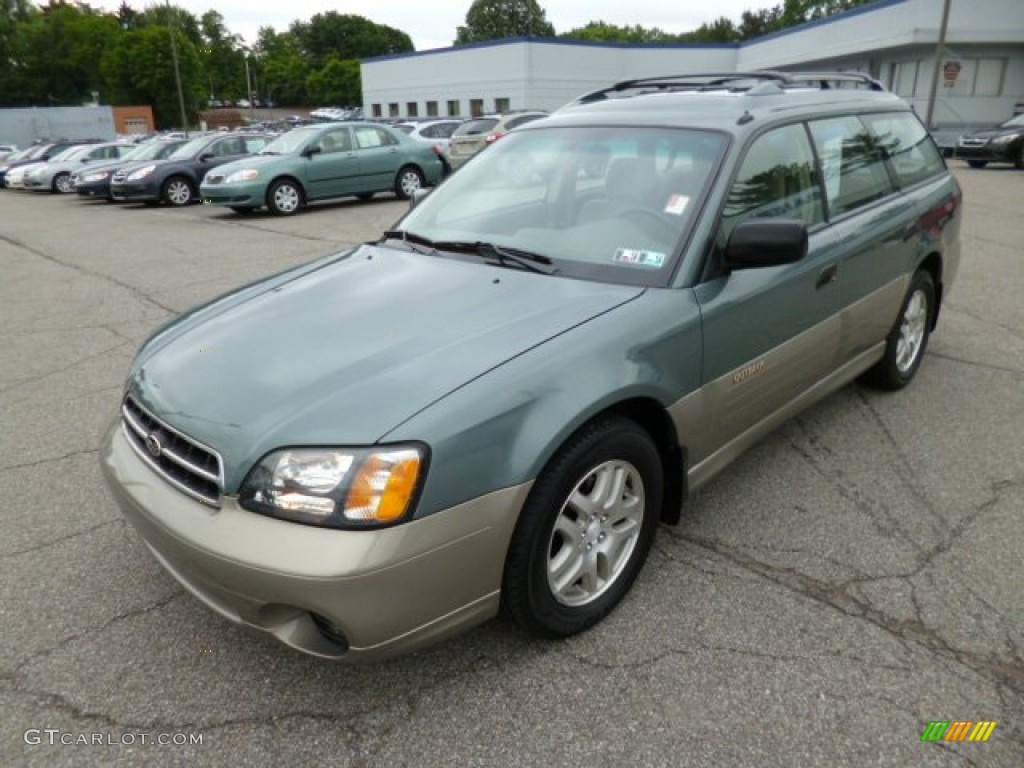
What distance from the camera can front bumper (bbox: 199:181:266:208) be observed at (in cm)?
1352

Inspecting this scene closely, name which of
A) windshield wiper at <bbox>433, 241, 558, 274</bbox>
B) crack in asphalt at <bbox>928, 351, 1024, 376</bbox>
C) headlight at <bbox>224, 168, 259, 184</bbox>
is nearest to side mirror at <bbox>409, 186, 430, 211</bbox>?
Answer: windshield wiper at <bbox>433, 241, 558, 274</bbox>

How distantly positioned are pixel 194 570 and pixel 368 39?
417 ft

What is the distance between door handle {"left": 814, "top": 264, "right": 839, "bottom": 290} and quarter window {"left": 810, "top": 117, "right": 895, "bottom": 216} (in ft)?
0.97

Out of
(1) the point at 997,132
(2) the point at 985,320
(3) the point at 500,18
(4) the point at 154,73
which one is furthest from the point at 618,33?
(2) the point at 985,320

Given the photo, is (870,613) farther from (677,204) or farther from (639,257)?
(677,204)

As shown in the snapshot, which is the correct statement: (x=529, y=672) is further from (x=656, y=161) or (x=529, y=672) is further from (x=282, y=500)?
(x=656, y=161)

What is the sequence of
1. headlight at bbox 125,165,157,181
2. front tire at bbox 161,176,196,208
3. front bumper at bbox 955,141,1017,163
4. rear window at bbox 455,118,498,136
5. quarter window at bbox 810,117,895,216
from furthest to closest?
front bumper at bbox 955,141,1017,163
rear window at bbox 455,118,498,136
front tire at bbox 161,176,196,208
headlight at bbox 125,165,157,181
quarter window at bbox 810,117,895,216

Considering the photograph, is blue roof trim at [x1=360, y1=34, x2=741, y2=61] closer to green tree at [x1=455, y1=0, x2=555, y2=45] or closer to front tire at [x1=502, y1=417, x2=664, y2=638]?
front tire at [x1=502, y1=417, x2=664, y2=638]

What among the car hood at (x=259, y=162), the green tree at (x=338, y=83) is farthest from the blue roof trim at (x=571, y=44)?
the green tree at (x=338, y=83)

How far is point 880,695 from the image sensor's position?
88.7 inches

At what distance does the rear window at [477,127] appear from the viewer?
1697 cm

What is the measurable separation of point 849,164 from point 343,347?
2.74 m

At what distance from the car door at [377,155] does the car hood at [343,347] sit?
1221 centimetres

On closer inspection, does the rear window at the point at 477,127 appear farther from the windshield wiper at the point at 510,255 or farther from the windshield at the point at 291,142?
the windshield wiper at the point at 510,255
